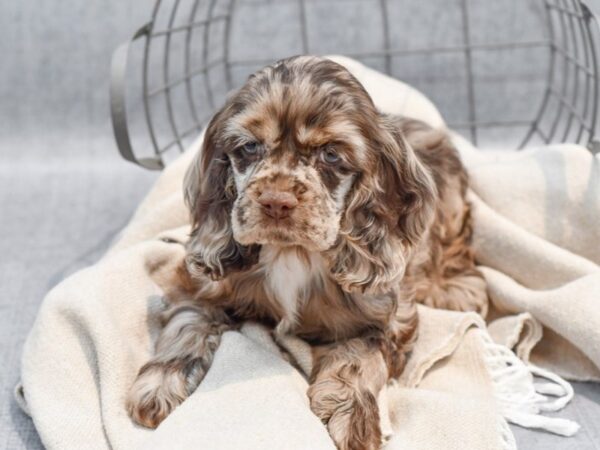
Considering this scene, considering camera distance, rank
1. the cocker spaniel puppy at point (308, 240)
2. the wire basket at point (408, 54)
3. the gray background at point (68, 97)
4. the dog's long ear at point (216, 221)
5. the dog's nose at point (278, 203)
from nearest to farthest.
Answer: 1. the dog's nose at point (278, 203)
2. the cocker spaniel puppy at point (308, 240)
3. the dog's long ear at point (216, 221)
4. the gray background at point (68, 97)
5. the wire basket at point (408, 54)

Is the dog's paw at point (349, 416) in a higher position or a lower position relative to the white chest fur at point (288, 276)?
lower

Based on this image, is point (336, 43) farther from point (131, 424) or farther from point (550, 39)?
point (131, 424)

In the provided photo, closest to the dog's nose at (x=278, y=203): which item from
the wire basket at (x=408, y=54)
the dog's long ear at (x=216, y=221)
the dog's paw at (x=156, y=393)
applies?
the dog's long ear at (x=216, y=221)

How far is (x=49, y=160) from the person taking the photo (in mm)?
5000

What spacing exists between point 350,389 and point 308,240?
0.53 metres

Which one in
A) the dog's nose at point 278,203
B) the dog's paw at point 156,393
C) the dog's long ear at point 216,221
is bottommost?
the dog's paw at point 156,393

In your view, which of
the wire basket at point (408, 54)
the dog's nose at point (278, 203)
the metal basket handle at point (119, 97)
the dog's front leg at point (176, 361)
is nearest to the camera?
the dog's nose at point (278, 203)

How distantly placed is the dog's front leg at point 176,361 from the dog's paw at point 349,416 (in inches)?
15.8

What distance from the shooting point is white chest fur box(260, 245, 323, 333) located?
2855 millimetres

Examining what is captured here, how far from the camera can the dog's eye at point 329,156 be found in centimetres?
259

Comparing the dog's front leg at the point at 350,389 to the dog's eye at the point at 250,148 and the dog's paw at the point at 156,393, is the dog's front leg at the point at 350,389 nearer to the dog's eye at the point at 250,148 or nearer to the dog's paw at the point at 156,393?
the dog's paw at the point at 156,393

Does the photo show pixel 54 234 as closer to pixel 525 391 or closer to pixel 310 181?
pixel 310 181

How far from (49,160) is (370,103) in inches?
112

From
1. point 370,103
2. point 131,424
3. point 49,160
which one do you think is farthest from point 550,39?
point 131,424
